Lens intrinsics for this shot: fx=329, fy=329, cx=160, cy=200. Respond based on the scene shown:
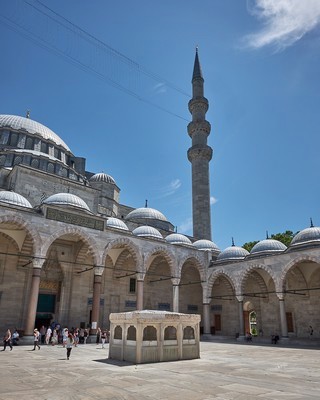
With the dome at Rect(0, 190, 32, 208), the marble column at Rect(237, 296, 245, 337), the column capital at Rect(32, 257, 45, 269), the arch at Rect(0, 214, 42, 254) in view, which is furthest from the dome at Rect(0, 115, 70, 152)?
the marble column at Rect(237, 296, 245, 337)

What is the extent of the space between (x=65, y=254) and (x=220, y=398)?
15.2m

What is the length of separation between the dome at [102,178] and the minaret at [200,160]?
708 centimetres

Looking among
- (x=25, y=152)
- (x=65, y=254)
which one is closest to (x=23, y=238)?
(x=65, y=254)

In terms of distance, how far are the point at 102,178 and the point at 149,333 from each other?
19094 millimetres

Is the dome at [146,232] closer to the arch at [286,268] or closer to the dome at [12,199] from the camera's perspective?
the dome at [12,199]

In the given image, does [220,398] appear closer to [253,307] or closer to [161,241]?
[161,241]

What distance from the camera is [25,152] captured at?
22.0 meters

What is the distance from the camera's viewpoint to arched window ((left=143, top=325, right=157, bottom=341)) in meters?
9.19

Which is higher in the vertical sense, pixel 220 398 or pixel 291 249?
pixel 291 249

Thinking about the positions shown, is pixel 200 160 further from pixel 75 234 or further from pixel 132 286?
pixel 75 234

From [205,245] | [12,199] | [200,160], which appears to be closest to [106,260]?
[12,199]

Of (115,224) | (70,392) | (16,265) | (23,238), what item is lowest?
(70,392)

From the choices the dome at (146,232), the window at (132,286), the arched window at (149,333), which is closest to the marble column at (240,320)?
the dome at (146,232)

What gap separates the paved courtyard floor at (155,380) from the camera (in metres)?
5.29
